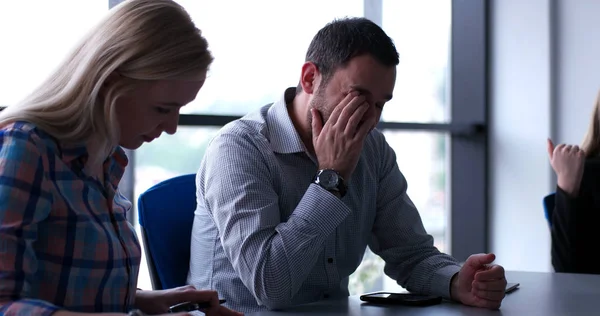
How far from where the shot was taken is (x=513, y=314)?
5.16 ft

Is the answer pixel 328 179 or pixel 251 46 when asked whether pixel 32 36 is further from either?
pixel 328 179

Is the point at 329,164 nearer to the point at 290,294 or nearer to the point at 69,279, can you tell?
the point at 290,294

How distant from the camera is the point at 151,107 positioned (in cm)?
133

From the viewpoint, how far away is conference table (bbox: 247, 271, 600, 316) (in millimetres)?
1561

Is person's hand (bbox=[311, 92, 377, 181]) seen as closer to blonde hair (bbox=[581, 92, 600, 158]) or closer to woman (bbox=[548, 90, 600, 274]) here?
woman (bbox=[548, 90, 600, 274])

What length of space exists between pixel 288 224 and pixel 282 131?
1.08 ft

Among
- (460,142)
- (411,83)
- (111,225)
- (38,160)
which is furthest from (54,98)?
(460,142)

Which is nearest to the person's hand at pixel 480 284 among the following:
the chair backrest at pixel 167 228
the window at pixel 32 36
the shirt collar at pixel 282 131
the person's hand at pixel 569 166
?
the shirt collar at pixel 282 131

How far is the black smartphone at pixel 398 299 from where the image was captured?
1.65m

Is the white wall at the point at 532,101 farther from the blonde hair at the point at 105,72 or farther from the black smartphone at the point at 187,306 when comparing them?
the blonde hair at the point at 105,72

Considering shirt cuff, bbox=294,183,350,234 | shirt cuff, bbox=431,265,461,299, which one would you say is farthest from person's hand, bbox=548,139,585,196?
shirt cuff, bbox=294,183,350,234

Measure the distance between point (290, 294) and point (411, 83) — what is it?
2.73 meters

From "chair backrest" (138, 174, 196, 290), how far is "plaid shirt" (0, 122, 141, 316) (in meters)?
0.43

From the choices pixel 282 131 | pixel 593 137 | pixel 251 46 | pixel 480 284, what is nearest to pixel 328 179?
pixel 282 131
